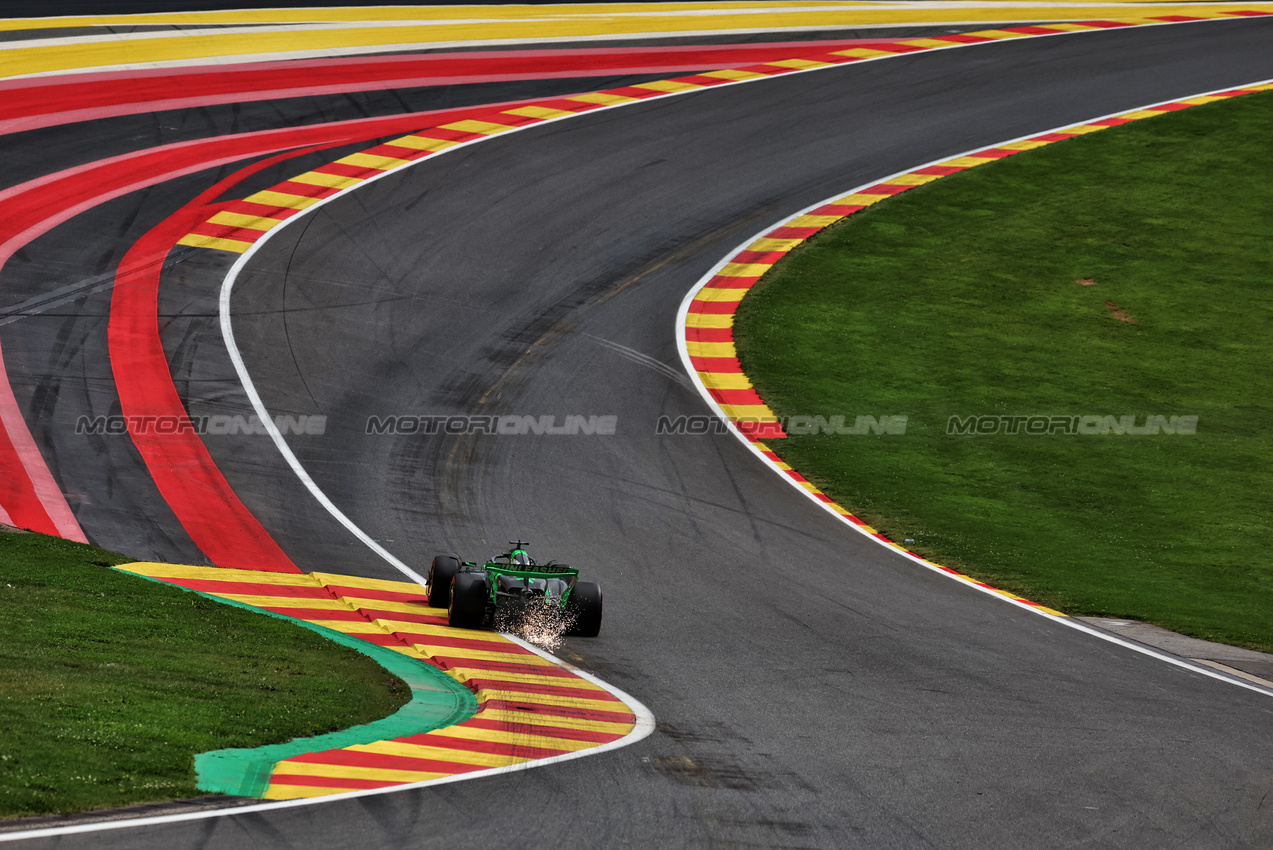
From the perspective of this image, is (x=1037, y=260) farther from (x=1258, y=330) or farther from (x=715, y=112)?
(x=715, y=112)

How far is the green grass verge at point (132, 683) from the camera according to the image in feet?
28.7

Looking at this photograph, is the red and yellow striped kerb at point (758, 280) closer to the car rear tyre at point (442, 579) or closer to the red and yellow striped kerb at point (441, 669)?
the car rear tyre at point (442, 579)

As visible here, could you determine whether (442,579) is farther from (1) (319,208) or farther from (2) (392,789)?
(1) (319,208)

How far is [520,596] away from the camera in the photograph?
571 inches

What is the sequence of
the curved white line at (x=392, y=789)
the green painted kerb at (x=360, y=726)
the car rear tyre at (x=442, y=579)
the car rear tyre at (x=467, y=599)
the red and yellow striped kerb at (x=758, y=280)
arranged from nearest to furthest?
1. the curved white line at (x=392, y=789)
2. the green painted kerb at (x=360, y=726)
3. the car rear tyre at (x=467, y=599)
4. the car rear tyre at (x=442, y=579)
5. the red and yellow striped kerb at (x=758, y=280)

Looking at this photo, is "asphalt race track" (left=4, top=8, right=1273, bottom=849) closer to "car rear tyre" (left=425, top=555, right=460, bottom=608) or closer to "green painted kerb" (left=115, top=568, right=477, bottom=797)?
"green painted kerb" (left=115, top=568, right=477, bottom=797)

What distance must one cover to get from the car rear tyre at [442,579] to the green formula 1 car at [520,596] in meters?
0.29

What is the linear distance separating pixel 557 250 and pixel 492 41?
13.6 meters

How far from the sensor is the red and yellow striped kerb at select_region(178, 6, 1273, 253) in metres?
28.5

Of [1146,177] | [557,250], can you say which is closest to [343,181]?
[557,250]

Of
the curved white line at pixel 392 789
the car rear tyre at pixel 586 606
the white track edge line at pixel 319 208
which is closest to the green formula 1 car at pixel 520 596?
the car rear tyre at pixel 586 606

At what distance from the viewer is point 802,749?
11.1 meters

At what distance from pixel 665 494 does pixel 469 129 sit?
1735 cm

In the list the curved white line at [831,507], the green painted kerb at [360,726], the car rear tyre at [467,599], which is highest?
the curved white line at [831,507]
